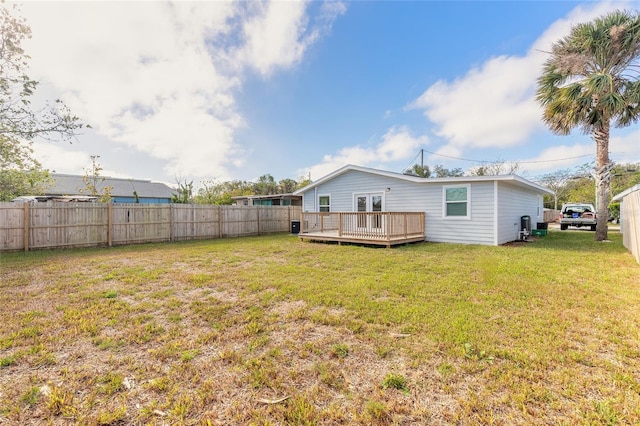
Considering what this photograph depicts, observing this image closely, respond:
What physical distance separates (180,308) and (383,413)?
3.08 metres

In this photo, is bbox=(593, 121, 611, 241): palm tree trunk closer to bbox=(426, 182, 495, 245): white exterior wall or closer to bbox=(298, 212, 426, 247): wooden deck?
bbox=(426, 182, 495, 245): white exterior wall

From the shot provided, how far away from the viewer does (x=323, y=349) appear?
2.67m

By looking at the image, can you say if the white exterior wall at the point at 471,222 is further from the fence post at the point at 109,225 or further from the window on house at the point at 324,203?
the fence post at the point at 109,225

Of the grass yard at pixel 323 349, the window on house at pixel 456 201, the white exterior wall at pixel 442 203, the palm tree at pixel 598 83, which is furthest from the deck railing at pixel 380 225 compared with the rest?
the palm tree at pixel 598 83

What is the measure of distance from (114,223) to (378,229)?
10.2 meters

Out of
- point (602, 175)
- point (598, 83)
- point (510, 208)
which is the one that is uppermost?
point (598, 83)

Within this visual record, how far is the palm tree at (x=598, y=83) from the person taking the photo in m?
9.39

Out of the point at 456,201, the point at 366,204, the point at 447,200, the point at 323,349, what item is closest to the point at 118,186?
the point at 366,204

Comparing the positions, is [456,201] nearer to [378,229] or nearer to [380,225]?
[380,225]

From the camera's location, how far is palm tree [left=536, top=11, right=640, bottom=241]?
30.8ft

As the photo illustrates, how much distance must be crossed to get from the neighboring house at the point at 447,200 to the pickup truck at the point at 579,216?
18.1 feet

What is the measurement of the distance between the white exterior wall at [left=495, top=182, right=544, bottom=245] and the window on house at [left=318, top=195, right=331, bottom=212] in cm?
707

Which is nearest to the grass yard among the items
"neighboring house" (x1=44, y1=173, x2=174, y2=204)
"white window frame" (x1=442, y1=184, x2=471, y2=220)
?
"white window frame" (x1=442, y1=184, x2=471, y2=220)

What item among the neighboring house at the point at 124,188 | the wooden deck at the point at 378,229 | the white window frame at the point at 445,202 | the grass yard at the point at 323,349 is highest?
the neighboring house at the point at 124,188
